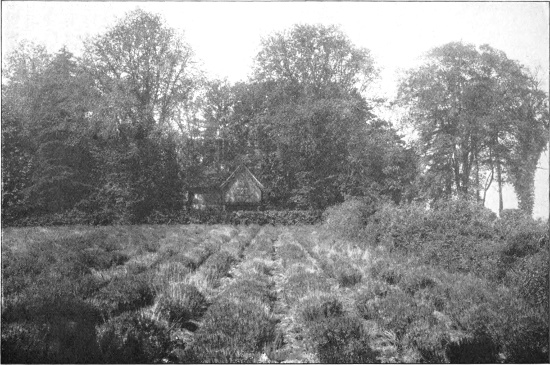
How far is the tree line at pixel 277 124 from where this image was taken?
13516 millimetres

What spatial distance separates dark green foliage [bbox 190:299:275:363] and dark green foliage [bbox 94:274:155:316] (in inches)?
47.2

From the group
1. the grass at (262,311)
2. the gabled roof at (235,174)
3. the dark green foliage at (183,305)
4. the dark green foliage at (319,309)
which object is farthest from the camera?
the gabled roof at (235,174)

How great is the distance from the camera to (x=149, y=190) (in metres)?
20.8

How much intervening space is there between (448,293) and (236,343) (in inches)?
164

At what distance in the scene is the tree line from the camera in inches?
532

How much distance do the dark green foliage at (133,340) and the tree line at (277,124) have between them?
5.76 meters

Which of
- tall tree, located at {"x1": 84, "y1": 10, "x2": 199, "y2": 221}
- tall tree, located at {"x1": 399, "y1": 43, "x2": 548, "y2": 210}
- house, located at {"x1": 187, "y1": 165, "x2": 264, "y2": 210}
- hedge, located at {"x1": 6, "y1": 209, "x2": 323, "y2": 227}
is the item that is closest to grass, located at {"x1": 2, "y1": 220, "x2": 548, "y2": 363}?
tall tree, located at {"x1": 399, "y1": 43, "x2": 548, "y2": 210}

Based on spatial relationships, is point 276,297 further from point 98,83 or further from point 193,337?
point 98,83

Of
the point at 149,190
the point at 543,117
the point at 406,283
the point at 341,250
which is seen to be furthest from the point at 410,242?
the point at 149,190

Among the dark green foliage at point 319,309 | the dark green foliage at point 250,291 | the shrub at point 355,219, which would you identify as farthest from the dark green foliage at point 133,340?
the shrub at point 355,219

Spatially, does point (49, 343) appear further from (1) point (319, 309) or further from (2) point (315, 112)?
(2) point (315, 112)

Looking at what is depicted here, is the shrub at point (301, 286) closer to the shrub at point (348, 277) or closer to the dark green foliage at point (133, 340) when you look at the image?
the shrub at point (348, 277)

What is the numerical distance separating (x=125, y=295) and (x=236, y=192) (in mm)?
26311

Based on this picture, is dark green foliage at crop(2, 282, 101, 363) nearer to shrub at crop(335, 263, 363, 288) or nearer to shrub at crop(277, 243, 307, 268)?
shrub at crop(335, 263, 363, 288)
